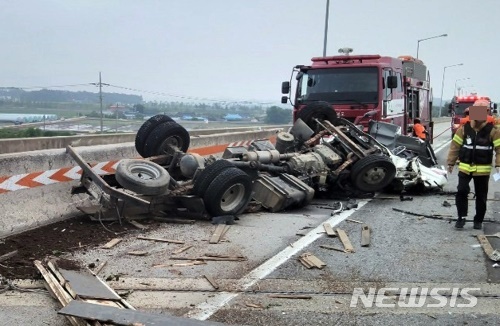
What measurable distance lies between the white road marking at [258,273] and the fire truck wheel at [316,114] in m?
4.14

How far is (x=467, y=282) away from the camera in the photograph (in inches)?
202

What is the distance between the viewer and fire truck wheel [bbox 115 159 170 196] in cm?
718

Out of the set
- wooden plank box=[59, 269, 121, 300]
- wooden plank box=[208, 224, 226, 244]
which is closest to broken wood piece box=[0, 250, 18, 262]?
wooden plank box=[59, 269, 121, 300]

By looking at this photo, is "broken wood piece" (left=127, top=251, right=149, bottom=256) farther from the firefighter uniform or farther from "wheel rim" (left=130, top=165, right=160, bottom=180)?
the firefighter uniform

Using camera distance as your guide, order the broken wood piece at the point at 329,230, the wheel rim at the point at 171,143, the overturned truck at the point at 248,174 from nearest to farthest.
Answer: the broken wood piece at the point at 329,230
the overturned truck at the point at 248,174
the wheel rim at the point at 171,143

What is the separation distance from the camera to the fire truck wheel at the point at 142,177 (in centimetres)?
718

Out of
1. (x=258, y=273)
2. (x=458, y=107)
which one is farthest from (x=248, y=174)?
(x=458, y=107)

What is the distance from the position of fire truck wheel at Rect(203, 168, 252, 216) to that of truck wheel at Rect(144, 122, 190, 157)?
160 cm

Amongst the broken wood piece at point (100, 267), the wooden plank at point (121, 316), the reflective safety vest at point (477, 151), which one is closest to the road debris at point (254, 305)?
the wooden plank at point (121, 316)

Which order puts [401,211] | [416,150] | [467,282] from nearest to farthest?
[467,282] < [401,211] < [416,150]

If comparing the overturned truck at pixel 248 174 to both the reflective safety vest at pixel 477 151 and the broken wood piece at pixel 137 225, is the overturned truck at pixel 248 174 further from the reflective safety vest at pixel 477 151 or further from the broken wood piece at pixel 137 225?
the reflective safety vest at pixel 477 151

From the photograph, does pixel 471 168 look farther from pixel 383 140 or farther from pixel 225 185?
pixel 383 140

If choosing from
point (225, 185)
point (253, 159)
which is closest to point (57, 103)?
point (253, 159)

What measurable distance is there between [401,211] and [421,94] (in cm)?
1061
